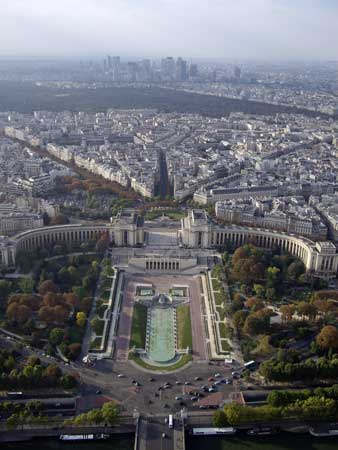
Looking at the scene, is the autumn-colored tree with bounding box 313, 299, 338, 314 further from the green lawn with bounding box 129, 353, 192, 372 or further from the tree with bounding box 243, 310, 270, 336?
the green lawn with bounding box 129, 353, 192, 372

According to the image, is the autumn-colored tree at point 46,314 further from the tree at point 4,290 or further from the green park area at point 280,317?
the green park area at point 280,317

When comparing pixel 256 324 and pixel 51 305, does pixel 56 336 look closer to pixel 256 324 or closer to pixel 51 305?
pixel 51 305

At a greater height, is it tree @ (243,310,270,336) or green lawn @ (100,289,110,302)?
tree @ (243,310,270,336)

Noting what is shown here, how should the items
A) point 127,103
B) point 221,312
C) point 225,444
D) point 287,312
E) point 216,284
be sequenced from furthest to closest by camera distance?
point 127,103 → point 216,284 → point 221,312 → point 287,312 → point 225,444

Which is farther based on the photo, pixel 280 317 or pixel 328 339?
pixel 280 317

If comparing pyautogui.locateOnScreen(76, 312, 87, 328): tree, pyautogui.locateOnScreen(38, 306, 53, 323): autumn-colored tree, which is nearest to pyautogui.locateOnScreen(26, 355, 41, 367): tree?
pyautogui.locateOnScreen(38, 306, 53, 323): autumn-colored tree

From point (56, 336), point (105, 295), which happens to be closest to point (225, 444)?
point (56, 336)
